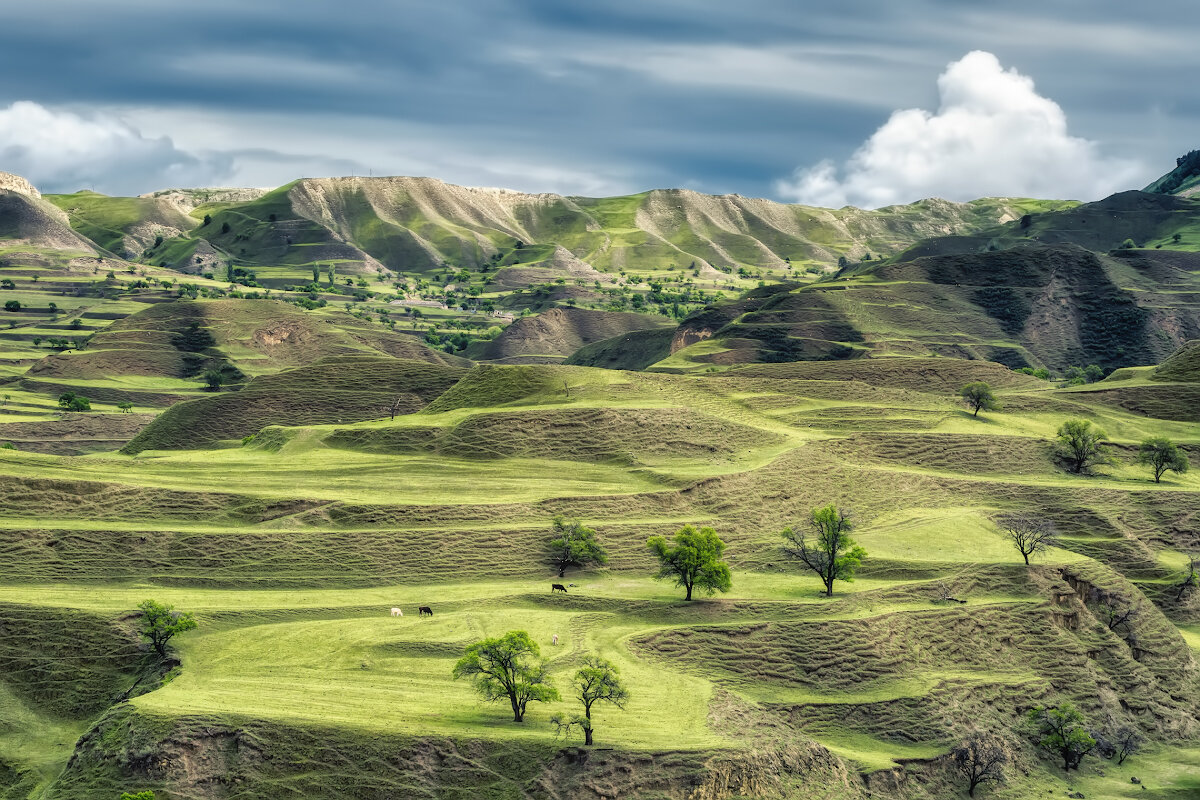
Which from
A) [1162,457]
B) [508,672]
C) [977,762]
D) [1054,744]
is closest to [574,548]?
[508,672]

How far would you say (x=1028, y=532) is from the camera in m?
104

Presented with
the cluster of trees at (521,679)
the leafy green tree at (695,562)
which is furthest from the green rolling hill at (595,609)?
the leafy green tree at (695,562)

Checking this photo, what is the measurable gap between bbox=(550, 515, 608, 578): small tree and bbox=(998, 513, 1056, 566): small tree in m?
36.8

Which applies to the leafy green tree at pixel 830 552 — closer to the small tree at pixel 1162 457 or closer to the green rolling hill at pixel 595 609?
the green rolling hill at pixel 595 609

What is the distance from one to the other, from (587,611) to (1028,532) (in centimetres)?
4355

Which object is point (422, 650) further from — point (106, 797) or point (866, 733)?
point (866, 733)

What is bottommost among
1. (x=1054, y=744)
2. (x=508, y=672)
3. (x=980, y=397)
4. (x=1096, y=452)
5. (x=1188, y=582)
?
(x=1054, y=744)

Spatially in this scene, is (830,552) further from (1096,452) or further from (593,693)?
(1096,452)

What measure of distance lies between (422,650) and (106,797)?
22.6m

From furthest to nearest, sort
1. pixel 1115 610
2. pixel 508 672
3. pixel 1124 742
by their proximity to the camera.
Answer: pixel 1115 610, pixel 1124 742, pixel 508 672

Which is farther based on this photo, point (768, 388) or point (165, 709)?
point (768, 388)

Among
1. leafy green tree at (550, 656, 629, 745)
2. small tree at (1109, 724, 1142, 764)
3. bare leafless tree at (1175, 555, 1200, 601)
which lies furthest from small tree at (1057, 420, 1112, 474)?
leafy green tree at (550, 656, 629, 745)

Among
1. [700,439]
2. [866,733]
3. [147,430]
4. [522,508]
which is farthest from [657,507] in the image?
[147,430]

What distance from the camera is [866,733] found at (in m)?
75.6
